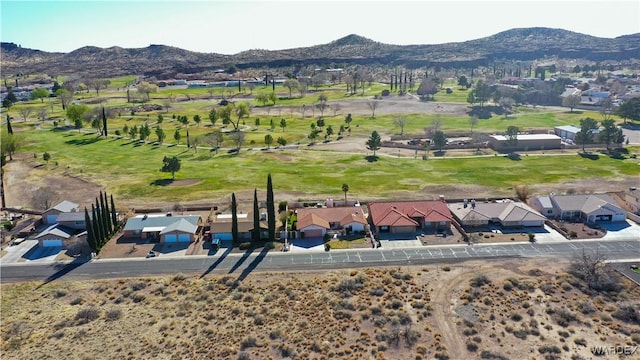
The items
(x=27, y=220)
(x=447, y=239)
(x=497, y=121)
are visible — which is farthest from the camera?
(x=497, y=121)

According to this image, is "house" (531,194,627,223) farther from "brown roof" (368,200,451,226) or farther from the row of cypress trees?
the row of cypress trees

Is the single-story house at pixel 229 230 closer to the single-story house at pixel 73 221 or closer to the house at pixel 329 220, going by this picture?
the house at pixel 329 220

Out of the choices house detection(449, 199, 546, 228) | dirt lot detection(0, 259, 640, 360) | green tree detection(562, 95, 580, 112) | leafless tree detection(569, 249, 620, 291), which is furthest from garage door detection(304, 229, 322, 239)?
green tree detection(562, 95, 580, 112)

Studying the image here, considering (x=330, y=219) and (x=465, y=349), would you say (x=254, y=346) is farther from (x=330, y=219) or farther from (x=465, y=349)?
(x=330, y=219)

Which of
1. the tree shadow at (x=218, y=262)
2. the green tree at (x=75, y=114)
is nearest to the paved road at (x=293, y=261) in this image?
the tree shadow at (x=218, y=262)

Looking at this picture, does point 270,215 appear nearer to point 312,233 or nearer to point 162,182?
point 312,233

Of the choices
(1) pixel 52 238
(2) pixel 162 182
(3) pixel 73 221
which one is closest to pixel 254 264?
(1) pixel 52 238

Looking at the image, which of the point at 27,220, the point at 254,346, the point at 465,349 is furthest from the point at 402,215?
the point at 27,220
